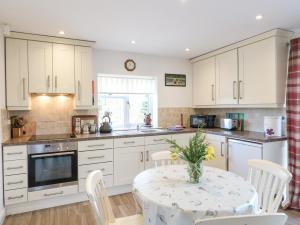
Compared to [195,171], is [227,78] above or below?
above

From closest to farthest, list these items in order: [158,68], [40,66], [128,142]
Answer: [40,66], [128,142], [158,68]

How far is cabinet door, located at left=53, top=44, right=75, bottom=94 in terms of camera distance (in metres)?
3.04

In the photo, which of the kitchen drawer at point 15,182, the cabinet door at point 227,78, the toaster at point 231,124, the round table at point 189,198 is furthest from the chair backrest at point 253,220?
the toaster at point 231,124

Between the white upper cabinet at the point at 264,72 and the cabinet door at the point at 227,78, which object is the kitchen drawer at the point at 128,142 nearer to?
the cabinet door at the point at 227,78

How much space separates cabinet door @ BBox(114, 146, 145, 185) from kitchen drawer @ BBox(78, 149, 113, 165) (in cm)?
11

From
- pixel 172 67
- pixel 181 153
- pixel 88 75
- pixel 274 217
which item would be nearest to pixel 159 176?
pixel 181 153

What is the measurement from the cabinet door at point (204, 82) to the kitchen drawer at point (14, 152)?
311 cm

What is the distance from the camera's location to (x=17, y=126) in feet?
9.80

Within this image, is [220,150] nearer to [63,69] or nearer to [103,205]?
[103,205]

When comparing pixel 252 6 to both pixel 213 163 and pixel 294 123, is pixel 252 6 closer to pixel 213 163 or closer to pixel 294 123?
pixel 294 123

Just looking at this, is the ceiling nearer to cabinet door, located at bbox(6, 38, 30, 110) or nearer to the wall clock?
cabinet door, located at bbox(6, 38, 30, 110)

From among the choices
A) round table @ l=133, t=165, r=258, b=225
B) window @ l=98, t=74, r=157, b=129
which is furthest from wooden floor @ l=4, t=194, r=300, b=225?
window @ l=98, t=74, r=157, b=129

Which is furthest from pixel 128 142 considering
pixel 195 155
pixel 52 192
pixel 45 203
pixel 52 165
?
pixel 195 155

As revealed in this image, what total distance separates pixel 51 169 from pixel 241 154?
2606 millimetres
